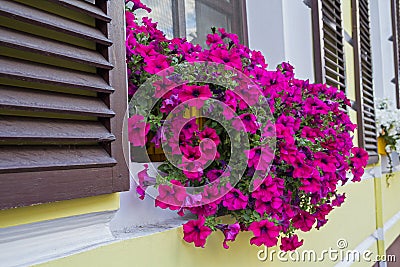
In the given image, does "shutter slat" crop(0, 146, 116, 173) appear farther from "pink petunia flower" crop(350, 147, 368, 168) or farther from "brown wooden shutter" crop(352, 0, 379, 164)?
"brown wooden shutter" crop(352, 0, 379, 164)

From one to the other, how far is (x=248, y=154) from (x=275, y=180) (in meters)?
0.09

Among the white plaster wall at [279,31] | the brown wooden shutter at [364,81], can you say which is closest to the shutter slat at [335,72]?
the white plaster wall at [279,31]

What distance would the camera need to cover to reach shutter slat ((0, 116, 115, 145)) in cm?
66

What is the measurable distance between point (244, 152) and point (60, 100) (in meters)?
0.51

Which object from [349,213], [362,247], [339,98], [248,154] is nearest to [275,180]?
[248,154]

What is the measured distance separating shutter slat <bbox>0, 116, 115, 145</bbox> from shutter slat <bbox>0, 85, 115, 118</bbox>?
0.02 meters

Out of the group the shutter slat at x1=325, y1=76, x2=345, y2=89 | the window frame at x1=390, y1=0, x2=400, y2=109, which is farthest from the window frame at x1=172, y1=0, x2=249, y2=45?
the window frame at x1=390, y1=0, x2=400, y2=109

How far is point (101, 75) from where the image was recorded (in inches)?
33.7

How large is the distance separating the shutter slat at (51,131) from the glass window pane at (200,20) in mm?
955

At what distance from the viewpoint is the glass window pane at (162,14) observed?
1.54 m

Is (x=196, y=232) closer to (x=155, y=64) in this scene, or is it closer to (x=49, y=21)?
(x=155, y=64)

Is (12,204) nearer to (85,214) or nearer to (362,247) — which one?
(85,214)

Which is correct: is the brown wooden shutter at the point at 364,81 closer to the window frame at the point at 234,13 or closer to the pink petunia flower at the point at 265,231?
the window frame at the point at 234,13

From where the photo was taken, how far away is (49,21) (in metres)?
0.74
